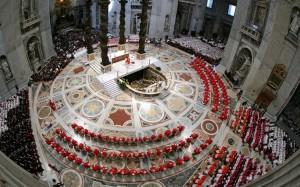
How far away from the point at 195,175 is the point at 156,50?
2038cm

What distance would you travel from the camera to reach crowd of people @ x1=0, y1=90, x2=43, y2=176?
1688 cm

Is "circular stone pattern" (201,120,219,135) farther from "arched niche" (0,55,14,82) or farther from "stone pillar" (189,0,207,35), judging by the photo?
"stone pillar" (189,0,207,35)

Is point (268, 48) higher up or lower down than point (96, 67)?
higher up

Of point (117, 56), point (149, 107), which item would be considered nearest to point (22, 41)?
point (117, 56)

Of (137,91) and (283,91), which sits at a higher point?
(283,91)

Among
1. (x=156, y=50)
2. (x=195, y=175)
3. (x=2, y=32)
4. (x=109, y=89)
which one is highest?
(x=2, y=32)

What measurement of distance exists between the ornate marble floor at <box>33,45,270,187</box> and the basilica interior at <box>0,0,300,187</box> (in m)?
0.09

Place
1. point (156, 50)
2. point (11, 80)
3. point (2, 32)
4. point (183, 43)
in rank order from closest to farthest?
point (2, 32)
point (11, 80)
point (156, 50)
point (183, 43)

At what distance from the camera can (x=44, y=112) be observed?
871 inches

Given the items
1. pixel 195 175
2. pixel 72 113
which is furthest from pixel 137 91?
pixel 195 175

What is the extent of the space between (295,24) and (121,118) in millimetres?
16645

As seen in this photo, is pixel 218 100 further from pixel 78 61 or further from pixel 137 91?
pixel 78 61

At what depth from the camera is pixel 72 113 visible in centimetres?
2216

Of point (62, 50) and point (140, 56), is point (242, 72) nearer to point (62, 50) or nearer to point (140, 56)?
point (140, 56)
